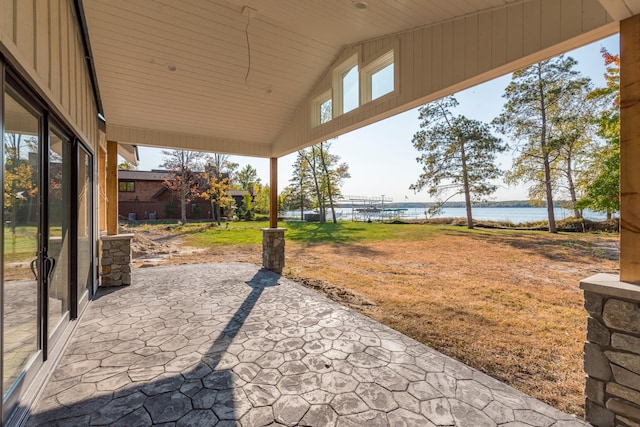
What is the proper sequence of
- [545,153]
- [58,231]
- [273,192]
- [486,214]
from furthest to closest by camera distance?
[486,214], [545,153], [273,192], [58,231]

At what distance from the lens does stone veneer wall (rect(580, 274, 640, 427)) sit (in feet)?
6.02

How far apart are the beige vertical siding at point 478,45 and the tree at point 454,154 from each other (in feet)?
49.6

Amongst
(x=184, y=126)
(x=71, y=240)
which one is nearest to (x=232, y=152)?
(x=184, y=126)

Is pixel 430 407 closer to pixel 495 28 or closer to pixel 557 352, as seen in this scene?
pixel 557 352

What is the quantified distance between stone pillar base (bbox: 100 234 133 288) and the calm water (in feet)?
38.9

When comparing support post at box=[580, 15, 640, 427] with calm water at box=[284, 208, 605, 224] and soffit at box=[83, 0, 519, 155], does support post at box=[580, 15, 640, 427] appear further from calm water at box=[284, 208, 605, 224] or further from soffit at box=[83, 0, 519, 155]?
calm water at box=[284, 208, 605, 224]

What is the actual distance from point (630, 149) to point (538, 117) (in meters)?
14.0

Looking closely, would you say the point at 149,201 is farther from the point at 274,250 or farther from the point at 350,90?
the point at 350,90

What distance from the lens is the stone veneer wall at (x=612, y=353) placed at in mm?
1834

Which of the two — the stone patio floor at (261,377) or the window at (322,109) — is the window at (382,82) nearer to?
the window at (322,109)

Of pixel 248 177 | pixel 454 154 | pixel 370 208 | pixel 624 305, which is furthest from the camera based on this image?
pixel 248 177

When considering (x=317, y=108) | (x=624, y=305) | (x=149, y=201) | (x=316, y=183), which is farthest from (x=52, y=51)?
(x=149, y=201)

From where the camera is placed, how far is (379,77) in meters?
4.09

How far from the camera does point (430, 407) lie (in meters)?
2.23
